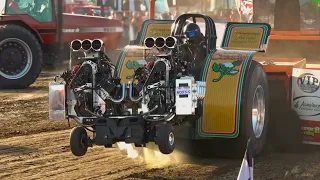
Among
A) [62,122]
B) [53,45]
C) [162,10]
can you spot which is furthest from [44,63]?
[162,10]

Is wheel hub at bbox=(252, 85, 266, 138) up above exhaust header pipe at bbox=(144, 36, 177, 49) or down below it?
below

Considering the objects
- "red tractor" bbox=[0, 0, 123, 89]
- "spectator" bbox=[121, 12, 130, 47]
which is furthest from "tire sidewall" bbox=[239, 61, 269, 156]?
"spectator" bbox=[121, 12, 130, 47]

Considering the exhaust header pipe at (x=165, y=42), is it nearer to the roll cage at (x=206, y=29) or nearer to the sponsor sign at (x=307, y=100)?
the roll cage at (x=206, y=29)

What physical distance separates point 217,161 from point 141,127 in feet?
4.45

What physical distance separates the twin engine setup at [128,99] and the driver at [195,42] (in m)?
0.63

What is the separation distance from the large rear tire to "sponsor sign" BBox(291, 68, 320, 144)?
6.51 meters

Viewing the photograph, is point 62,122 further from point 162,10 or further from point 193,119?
point 162,10

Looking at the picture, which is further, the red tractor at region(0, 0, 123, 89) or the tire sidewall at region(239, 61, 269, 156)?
the red tractor at region(0, 0, 123, 89)

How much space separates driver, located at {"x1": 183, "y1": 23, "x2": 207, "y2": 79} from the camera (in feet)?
23.6

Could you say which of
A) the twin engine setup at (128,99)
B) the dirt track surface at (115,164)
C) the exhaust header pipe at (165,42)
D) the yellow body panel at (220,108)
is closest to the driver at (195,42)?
the yellow body panel at (220,108)

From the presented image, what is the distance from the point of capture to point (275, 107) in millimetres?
7809

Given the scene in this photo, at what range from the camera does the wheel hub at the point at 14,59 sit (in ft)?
43.0

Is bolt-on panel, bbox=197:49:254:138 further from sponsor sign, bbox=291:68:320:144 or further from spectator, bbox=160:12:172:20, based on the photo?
spectator, bbox=160:12:172:20

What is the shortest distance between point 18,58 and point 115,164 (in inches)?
259
